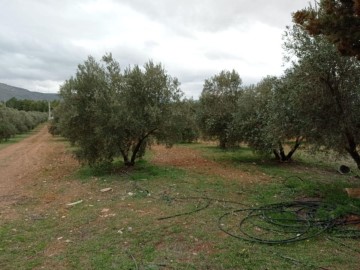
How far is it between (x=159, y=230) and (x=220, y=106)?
1554cm

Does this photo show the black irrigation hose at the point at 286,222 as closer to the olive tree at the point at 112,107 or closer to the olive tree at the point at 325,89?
the olive tree at the point at 325,89

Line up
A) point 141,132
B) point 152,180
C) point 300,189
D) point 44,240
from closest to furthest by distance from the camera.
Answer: point 44,240, point 300,189, point 152,180, point 141,132

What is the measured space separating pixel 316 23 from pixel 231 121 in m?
15.0

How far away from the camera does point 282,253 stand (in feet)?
19.4

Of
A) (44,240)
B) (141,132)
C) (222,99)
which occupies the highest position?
(222,99)

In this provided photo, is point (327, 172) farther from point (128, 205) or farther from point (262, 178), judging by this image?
point (128, 205)

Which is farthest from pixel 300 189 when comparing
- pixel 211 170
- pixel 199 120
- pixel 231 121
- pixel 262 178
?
pixel 199 120

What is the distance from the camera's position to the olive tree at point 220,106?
2127 centimetres

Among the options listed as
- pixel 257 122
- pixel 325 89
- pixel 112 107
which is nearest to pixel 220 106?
pixel 257 122

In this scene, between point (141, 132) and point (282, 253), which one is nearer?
point (282, 253)

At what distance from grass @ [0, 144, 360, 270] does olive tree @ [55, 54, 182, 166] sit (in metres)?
2.20

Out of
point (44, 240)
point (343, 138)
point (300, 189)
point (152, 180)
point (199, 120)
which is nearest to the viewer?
point (44, 240)

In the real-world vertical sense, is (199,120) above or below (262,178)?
above

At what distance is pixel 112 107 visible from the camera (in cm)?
1420
